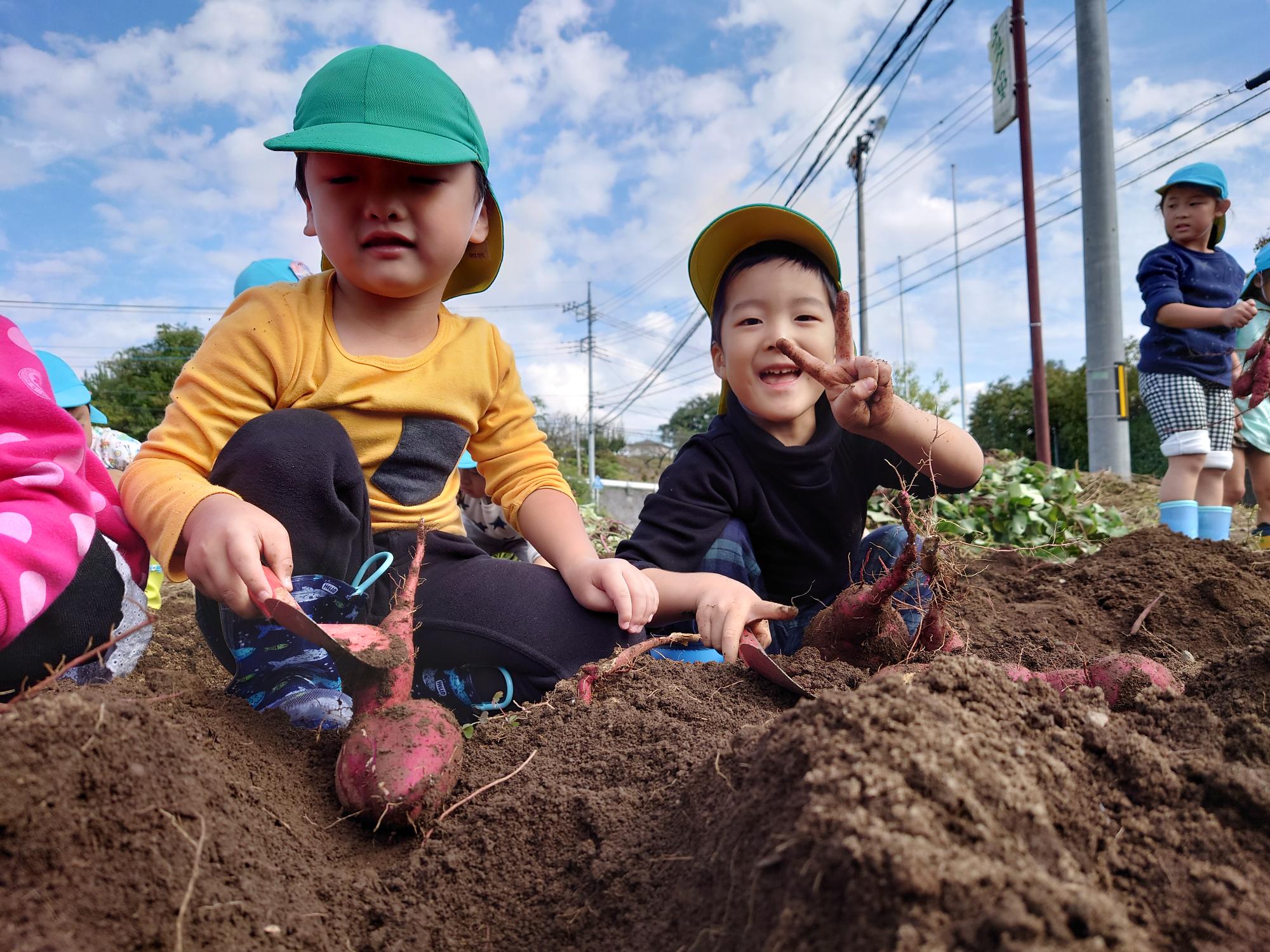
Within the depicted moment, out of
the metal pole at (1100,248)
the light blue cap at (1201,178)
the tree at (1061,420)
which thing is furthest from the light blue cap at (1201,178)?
the tree at (1061,420)

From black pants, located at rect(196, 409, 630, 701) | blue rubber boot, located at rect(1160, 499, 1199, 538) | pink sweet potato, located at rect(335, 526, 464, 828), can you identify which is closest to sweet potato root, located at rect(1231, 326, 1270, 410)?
blue rubber boot, located at rect(1160, 499, 1199, 538)

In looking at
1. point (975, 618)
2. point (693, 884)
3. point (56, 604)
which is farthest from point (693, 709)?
point (975, 618)

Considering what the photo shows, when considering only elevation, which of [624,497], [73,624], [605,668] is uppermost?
[624,497]

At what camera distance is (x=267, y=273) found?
3.41m

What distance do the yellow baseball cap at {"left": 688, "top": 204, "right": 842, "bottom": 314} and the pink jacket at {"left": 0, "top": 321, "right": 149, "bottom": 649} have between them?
193 cm

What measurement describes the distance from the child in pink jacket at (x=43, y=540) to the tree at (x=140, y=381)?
29096 millimetres

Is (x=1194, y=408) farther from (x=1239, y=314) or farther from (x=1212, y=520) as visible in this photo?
(x=1212, y=520)

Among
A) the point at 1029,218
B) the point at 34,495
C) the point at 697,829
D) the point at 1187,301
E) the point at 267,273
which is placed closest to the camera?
the point at 697,829

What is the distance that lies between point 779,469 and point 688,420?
162 ft

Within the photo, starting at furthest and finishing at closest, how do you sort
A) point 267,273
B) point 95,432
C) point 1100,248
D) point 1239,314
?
point 1100,248 → point 95,432 → point 1239,314 → point 267,273

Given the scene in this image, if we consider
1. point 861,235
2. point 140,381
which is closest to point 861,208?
point 861,235

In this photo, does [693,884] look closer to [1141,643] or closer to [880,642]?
[880,642]

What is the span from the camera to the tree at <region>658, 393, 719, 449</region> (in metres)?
42.2

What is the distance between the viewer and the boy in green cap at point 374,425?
5.36 feet
